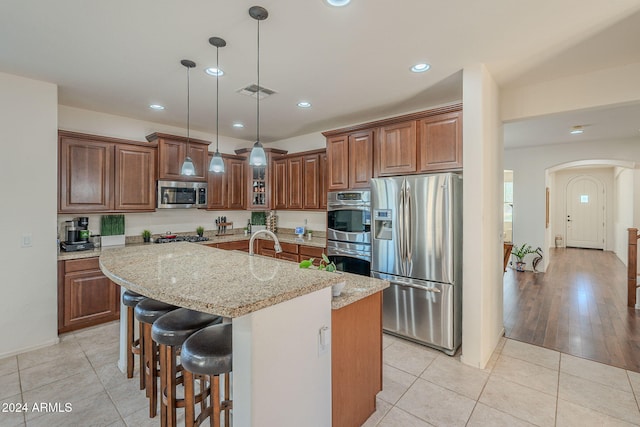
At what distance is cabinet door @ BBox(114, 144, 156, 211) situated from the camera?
12.6 ft

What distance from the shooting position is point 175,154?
430 centimetres

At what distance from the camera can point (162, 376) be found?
188 cm

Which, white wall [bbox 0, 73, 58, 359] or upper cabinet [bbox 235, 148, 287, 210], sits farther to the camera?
upper cabinet [bbox 235, 148, 287, 210]

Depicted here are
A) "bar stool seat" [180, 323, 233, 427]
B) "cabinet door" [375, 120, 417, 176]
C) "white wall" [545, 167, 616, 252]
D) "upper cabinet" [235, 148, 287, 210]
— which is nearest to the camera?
"bar stool seat" [180, 323, 233, 427]

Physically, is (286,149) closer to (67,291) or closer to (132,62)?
(132,62)

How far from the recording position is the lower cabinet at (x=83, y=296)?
3279 mm

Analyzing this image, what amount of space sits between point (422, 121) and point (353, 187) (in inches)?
44.6

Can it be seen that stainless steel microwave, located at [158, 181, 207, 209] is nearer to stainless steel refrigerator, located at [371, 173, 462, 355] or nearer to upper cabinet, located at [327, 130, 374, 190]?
upper cabinet, located at [327, 130, 374, 190]

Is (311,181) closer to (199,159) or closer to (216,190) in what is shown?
(216,190)

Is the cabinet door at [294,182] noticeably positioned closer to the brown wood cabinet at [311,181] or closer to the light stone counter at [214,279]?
the brown wood cabinet at [311,181]

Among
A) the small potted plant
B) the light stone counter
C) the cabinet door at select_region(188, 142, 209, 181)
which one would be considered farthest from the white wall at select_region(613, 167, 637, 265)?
the cabinet door at select_region(188, 142, 209, 181)

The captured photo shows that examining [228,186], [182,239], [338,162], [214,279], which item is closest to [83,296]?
[182,239]

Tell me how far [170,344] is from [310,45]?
2.32m

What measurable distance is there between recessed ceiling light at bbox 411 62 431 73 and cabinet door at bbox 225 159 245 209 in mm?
3404
